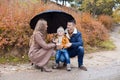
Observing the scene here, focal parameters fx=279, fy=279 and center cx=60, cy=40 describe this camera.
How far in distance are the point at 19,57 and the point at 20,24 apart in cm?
109

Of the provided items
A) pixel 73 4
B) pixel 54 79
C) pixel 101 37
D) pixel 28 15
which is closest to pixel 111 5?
pixel 73 4

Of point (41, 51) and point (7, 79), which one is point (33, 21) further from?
point (7, 79)

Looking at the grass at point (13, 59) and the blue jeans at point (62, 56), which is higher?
the blue jeans at point (62, 56)

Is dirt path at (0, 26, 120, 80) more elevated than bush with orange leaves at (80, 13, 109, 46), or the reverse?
bush with orange leaves at (80, 13, 109, 46)

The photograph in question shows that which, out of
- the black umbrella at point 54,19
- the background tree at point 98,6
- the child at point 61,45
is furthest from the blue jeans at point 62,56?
the background tree at point 98,6

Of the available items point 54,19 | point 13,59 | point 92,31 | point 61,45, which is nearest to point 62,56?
point 61,45

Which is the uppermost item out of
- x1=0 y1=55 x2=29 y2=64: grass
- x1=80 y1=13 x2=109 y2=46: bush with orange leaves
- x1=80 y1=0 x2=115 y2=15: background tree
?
x1=80 y1=0 x2=115 y2=15: background tree

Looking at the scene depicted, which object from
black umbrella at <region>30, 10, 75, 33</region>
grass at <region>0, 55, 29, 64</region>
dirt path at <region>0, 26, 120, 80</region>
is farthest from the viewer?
grass at <region>0, 55, 29, 64</region>

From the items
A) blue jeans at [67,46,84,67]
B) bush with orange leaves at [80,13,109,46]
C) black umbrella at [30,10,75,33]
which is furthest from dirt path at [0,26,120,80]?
bush with orange leaves at [80,13,109,46]

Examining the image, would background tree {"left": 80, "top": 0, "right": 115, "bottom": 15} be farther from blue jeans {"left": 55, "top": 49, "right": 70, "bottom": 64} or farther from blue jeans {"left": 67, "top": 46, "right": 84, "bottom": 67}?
blue jeans {"left": 55, "top": 49, "right": 70, "bottom": 64}

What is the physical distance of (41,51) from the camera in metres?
7.72

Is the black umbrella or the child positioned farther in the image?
the black umbrella

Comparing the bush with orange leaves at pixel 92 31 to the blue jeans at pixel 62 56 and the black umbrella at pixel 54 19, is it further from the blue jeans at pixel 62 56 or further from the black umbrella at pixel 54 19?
the blue jeans at pixel 62 56

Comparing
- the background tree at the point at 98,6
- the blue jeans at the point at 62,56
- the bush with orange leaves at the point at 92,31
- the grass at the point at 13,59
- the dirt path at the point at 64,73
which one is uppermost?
the background tree at the point at 98,6
